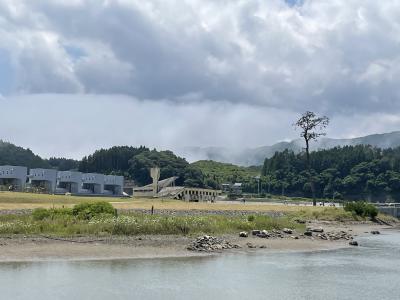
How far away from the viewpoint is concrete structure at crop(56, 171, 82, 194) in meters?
138

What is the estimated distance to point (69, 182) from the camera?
141 metres

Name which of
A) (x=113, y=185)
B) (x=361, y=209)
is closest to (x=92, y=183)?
(x=113, y=185)

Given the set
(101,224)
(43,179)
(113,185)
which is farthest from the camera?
(113,185)

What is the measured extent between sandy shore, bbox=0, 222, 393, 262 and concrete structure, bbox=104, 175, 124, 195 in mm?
109454

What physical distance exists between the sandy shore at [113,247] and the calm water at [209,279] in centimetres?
211

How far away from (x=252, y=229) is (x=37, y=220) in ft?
62.9

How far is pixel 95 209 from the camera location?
50.8 m

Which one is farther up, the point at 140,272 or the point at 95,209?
the point at 95,209

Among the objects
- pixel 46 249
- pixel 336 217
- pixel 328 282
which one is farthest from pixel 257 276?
pixel 336 217

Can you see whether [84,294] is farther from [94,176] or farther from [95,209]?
[94,176]

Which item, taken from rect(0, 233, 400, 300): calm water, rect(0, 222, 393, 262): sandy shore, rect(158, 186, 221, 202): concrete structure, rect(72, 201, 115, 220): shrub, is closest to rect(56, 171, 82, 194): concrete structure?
rect(158, 186, 221, 202): concrete structure

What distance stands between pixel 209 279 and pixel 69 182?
Result: 116628 millimetres

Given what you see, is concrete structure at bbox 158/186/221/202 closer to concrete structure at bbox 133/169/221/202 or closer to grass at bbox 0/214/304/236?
concrete structure at bbox 133/169/221/202

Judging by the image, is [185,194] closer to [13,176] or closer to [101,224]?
[13,176]
